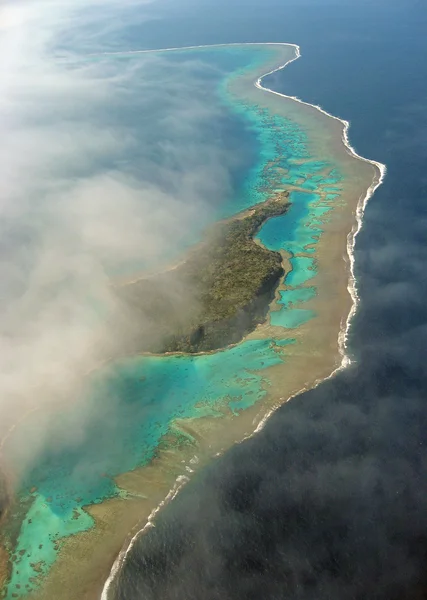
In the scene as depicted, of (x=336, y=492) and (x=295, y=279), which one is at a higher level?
(x=295, y=279)

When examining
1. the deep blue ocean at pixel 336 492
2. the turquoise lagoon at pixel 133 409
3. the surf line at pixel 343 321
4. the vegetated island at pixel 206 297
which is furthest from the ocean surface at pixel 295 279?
the vegetated island at pixel 206 297

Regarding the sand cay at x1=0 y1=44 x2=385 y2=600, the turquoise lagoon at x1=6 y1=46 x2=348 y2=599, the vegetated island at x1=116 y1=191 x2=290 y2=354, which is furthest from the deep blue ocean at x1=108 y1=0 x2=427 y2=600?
the vegetated island at x1=116 y1=191 x2=290 y2=354

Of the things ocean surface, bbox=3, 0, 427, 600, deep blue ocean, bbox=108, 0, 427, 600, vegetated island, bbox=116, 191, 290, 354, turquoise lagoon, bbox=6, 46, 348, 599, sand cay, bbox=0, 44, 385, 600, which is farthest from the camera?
vegetated island, bbox=116, 191, 290, 354

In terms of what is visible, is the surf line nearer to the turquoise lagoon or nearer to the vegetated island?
the turquoise lagoon

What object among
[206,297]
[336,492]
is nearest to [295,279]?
[206,297]

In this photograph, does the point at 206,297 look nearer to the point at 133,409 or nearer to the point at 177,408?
the point at 177,408

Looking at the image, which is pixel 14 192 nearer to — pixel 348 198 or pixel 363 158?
pixel 348 198
